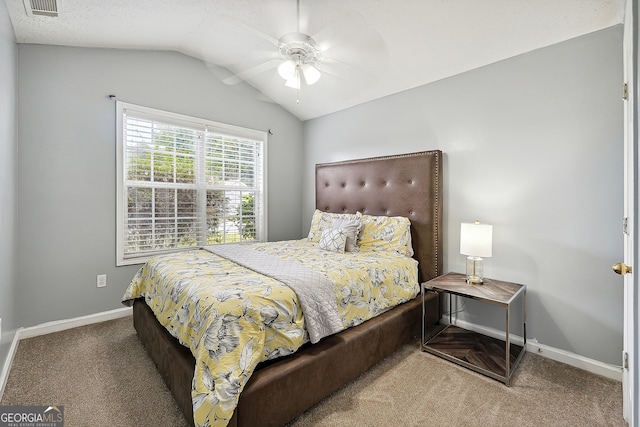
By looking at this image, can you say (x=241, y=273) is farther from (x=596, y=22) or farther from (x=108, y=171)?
(x=596, y=22)

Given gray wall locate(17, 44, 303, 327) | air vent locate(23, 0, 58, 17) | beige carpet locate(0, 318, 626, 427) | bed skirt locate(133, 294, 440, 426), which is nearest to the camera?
bed skirt locate(133, 294, 440, 426)

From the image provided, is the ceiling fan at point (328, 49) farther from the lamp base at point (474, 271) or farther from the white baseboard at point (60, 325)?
the white baseboard at point (60, 325)

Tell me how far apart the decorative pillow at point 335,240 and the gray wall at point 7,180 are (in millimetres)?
2423

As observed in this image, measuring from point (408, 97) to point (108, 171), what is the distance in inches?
127

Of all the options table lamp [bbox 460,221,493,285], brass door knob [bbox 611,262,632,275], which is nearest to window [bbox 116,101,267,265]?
table lamp [bbox 460,221,493,285]

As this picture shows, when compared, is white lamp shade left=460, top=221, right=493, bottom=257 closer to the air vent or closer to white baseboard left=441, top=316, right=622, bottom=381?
white baseboard left=441, top=316, right=622, bottom=381

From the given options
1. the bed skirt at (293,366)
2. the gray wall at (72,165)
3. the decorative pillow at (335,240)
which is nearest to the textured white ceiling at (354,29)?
the gray wall at (72,165)

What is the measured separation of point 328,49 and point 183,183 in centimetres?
218

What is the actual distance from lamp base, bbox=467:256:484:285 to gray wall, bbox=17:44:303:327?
334 cm

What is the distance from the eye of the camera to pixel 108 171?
2.87 m

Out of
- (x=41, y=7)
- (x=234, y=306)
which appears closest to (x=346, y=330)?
(x=234, y=306)

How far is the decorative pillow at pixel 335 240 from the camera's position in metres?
2.87

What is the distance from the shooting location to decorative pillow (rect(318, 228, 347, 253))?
9.42 feet

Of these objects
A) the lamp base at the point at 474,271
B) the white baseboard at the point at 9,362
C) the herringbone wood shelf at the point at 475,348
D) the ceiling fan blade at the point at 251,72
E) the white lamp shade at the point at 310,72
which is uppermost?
the ceiling fan blade at the point at 251,72
